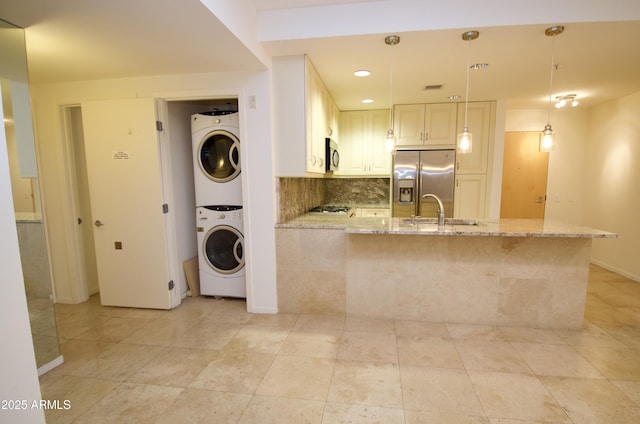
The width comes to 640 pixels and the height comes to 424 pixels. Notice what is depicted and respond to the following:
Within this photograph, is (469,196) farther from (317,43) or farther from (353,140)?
(317,43)

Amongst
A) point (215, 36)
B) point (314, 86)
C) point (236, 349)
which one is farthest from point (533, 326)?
point (215, 36)

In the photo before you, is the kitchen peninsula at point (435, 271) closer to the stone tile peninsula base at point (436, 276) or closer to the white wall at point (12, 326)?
the stone tile peninsula base at point (436, 276)

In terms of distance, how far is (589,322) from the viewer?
2.81 m

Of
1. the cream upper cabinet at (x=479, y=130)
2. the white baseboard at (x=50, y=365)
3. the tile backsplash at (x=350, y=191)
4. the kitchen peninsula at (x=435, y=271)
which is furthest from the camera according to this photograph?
the tile backsplash at (x=350, y=191)

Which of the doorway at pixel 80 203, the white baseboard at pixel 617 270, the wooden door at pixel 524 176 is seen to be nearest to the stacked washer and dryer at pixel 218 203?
the doorway at pixel 80 203

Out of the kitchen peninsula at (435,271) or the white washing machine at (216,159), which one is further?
the white washing machine at (216,159)

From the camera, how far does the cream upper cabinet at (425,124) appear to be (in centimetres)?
433

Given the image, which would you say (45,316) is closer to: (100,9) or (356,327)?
(100,9)

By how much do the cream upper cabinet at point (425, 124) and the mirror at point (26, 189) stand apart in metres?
3.92

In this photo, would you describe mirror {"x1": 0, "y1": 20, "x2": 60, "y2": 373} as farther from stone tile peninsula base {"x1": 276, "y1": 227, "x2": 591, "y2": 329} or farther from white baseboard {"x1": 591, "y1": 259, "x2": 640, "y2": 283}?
white baseboard {"x1": 591, "y1": 259, "x2": 640, "y2": 283}

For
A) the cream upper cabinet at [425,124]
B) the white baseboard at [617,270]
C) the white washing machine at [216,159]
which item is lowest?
the white baseboard at [617,270]

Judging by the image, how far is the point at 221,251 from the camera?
338 cm

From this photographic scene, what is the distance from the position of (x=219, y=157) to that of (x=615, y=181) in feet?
17.1

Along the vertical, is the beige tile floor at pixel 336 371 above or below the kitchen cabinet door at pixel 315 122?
below
